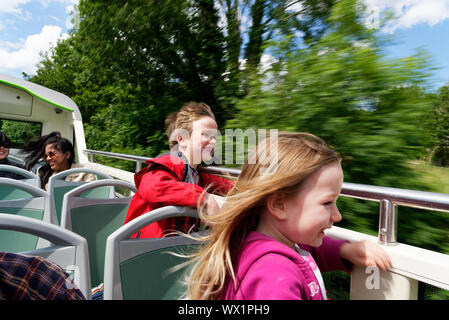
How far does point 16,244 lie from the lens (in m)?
1.87

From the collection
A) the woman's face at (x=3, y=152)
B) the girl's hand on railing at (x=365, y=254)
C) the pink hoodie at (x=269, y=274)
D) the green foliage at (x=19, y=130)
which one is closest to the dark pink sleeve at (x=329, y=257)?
the girl's hand on railing at (x=365, y=254)

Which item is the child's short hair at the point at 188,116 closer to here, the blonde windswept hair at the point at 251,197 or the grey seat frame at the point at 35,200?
the grey seat frame at the point at 35,200

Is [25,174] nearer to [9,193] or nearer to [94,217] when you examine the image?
[9,193]

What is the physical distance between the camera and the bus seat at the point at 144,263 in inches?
53.9

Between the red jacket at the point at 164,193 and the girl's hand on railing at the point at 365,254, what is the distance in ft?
2.07

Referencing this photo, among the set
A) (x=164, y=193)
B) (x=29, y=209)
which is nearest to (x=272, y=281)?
(x=164, y=193)

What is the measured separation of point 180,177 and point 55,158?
8.85ft

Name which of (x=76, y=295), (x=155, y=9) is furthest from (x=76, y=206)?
(x=155, y=9)

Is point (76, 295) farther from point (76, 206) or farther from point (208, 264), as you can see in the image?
point (76, 206)

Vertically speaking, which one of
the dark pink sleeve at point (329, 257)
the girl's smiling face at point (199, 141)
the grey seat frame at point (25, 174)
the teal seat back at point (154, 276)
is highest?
the girl's smiling face at point (199, 141)

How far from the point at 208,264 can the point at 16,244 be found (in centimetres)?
132

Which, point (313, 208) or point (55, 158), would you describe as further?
point (55, 158)

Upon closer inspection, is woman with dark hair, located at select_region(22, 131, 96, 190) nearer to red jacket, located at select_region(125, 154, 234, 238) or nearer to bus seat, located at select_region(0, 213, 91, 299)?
red jacket, located at select_region(125, 154, 234, 238)

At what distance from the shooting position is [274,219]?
3.65 feet
